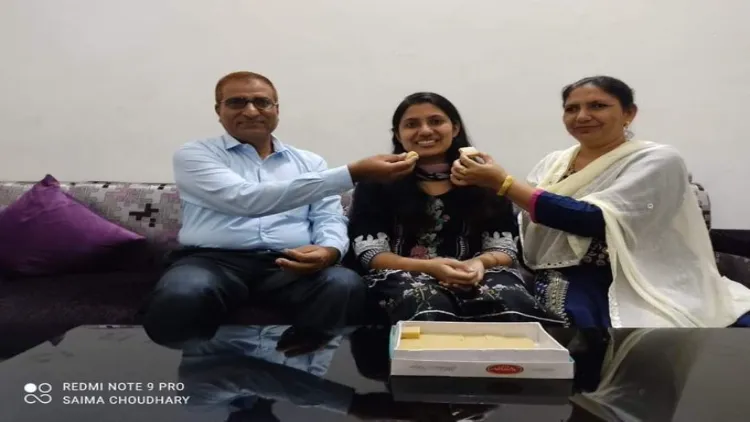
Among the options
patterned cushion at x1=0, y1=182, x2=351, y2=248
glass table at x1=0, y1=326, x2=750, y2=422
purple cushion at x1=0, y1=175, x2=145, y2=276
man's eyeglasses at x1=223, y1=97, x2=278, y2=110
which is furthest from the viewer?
patterned cushion at x1=0, y1=182, x2=351, y2=248

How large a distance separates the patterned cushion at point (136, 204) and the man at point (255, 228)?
1.15ft

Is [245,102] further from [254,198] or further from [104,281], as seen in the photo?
[104,281]

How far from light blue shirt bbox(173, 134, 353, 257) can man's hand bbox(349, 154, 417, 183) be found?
0.12 ft

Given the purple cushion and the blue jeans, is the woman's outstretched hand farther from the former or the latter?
the purple cushion

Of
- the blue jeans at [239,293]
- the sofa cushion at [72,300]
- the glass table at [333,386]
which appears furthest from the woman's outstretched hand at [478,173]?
the sofa cushion at [72,300]

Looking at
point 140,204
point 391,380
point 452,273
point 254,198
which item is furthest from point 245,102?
point 391,380

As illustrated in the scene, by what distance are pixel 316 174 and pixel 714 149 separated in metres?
1.78

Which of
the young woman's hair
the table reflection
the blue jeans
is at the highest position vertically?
the young woman's hair

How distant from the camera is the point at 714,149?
2.42 meters

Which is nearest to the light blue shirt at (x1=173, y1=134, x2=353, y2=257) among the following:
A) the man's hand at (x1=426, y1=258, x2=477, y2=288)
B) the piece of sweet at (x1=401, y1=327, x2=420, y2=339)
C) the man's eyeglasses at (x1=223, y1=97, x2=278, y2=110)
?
the man's eyeglasses at (x1=223, y1=97, x2=278, y2=110)

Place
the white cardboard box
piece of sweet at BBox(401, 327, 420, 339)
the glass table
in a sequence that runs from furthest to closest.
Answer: piece of sweet at BBox(401, 327, 420, 339) < the white cardboard box < the glass table

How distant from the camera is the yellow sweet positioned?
103 cm

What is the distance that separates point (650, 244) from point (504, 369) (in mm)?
919

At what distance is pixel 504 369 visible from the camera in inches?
38.1
